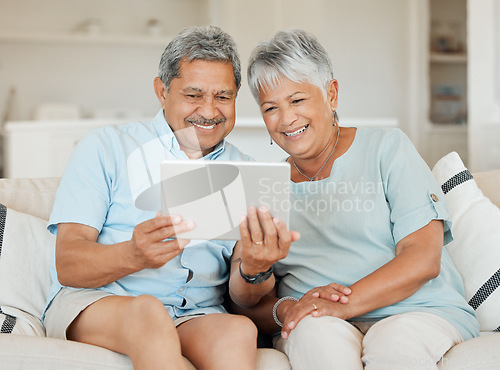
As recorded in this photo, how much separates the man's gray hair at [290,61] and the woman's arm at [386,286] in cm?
50

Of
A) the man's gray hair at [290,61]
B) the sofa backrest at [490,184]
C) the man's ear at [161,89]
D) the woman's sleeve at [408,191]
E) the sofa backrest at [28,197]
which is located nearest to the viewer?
the woman's sleeve at [408,191]

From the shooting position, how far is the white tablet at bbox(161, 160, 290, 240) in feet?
3.73

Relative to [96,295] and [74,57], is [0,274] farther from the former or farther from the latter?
[74,57]

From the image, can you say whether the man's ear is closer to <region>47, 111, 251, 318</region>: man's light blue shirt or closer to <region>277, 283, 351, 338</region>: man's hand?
<region>47, 111, 251, 318</region>: man's light blue shirt

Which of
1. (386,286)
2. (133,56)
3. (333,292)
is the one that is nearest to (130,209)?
(333,292)

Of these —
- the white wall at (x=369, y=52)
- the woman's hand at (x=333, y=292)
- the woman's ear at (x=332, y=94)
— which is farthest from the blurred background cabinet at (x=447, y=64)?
the woman's hand at (x=333, y=292)

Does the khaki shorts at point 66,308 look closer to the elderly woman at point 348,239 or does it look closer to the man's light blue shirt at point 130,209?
the man's light blue shirt at point 130,209

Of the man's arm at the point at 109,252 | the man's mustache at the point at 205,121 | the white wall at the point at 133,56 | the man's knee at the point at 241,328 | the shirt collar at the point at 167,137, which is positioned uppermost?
the white wall at the point at 133,56

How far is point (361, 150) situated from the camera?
4.99ft

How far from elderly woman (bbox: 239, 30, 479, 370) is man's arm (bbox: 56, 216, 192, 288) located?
0.35 m

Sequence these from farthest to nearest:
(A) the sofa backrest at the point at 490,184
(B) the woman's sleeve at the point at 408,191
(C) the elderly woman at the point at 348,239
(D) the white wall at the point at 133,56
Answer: (D) the white wall at the point at 133,56
(A) the sofa backrest at the point at 490,184
(B) the woman's sleeve at the point at 408,191
(C) the elderly woman at the point at 348,239

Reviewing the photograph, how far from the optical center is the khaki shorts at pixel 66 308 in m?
1.28

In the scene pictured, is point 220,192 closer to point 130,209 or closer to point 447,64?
point 130,209

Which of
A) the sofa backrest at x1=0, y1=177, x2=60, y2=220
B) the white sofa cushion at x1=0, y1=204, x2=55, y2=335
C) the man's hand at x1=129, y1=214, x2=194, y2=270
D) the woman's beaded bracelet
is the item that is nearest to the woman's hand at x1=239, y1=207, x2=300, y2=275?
the man's hand at x1=129, y1=214, x2=194, y2=270
